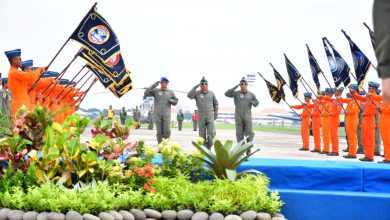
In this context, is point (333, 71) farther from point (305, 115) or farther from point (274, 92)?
point (305, 115)

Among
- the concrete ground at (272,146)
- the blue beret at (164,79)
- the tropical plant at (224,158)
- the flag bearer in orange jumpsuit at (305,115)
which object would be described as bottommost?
the concrete ground at (272,146)

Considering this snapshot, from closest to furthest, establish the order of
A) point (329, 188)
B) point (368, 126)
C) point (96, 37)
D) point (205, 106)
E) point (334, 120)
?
point (329, 188) → point (96, 37) → point (205, 106) → point (368, 126) → point (334, 120)

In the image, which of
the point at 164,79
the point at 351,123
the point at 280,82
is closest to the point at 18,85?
the point at 164,79

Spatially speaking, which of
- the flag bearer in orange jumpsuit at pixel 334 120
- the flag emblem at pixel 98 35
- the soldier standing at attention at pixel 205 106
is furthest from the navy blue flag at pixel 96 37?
the flag bearer in orange jumpsuit at pixel 334 120

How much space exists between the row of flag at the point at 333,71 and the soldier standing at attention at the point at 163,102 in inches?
159

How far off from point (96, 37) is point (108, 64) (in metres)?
0.50

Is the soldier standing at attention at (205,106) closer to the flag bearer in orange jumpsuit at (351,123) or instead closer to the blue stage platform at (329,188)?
the flag bearer in orange jumpsuit at (351,123)

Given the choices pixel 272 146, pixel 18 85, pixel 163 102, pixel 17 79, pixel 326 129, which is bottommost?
pixel 272 146

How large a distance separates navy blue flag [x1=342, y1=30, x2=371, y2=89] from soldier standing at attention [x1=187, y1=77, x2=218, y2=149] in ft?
10.4

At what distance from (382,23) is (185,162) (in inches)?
141

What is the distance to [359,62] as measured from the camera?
448 inches

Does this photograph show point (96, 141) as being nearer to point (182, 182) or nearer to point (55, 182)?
point (55, 182)

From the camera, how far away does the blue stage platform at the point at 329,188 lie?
4.20m

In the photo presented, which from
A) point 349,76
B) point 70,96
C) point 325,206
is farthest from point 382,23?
point 70,96
